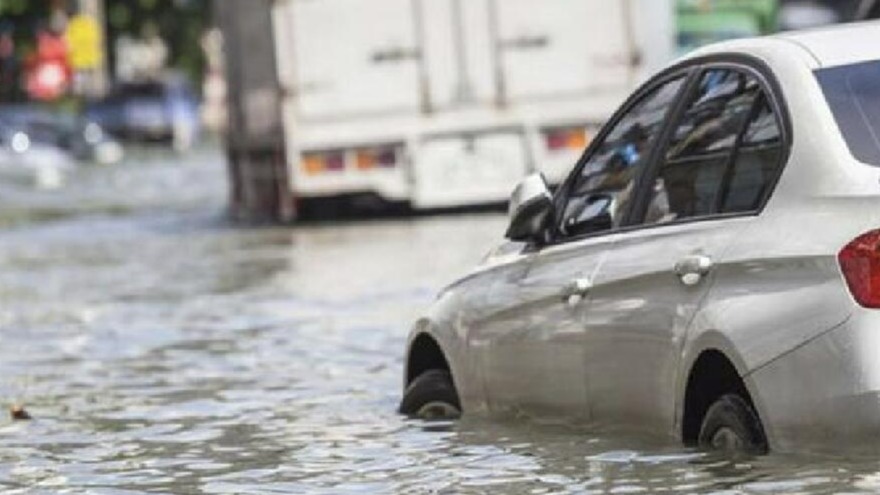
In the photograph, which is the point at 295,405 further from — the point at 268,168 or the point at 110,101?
the point at 110,101

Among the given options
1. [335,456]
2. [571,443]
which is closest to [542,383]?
[571,443]

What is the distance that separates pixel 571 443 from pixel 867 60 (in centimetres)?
178

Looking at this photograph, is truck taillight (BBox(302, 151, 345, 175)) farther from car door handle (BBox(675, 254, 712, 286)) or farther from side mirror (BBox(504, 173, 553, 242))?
car door handle (BBox(675, 254, 712, 286))

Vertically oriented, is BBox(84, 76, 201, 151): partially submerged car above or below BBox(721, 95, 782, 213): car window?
below

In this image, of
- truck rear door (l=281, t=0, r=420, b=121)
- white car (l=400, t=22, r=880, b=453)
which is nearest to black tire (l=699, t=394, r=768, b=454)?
white car (l=400, t=22, r=880, b=453)

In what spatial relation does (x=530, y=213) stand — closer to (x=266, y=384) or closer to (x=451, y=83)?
(x=266, y=384)

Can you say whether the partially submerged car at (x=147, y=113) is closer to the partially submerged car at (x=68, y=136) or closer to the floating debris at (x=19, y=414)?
the partially submerged car at (x=68, y=136)

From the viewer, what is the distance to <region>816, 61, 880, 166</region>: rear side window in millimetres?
8320

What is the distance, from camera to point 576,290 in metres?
9.52

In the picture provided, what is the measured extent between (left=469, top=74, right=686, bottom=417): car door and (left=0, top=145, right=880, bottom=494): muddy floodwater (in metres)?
0.17

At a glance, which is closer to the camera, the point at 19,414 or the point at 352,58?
the point at 19,414

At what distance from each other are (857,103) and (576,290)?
1.34 metres

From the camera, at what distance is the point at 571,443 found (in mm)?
9820

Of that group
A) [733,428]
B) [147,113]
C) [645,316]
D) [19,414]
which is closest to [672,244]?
[645,316]
